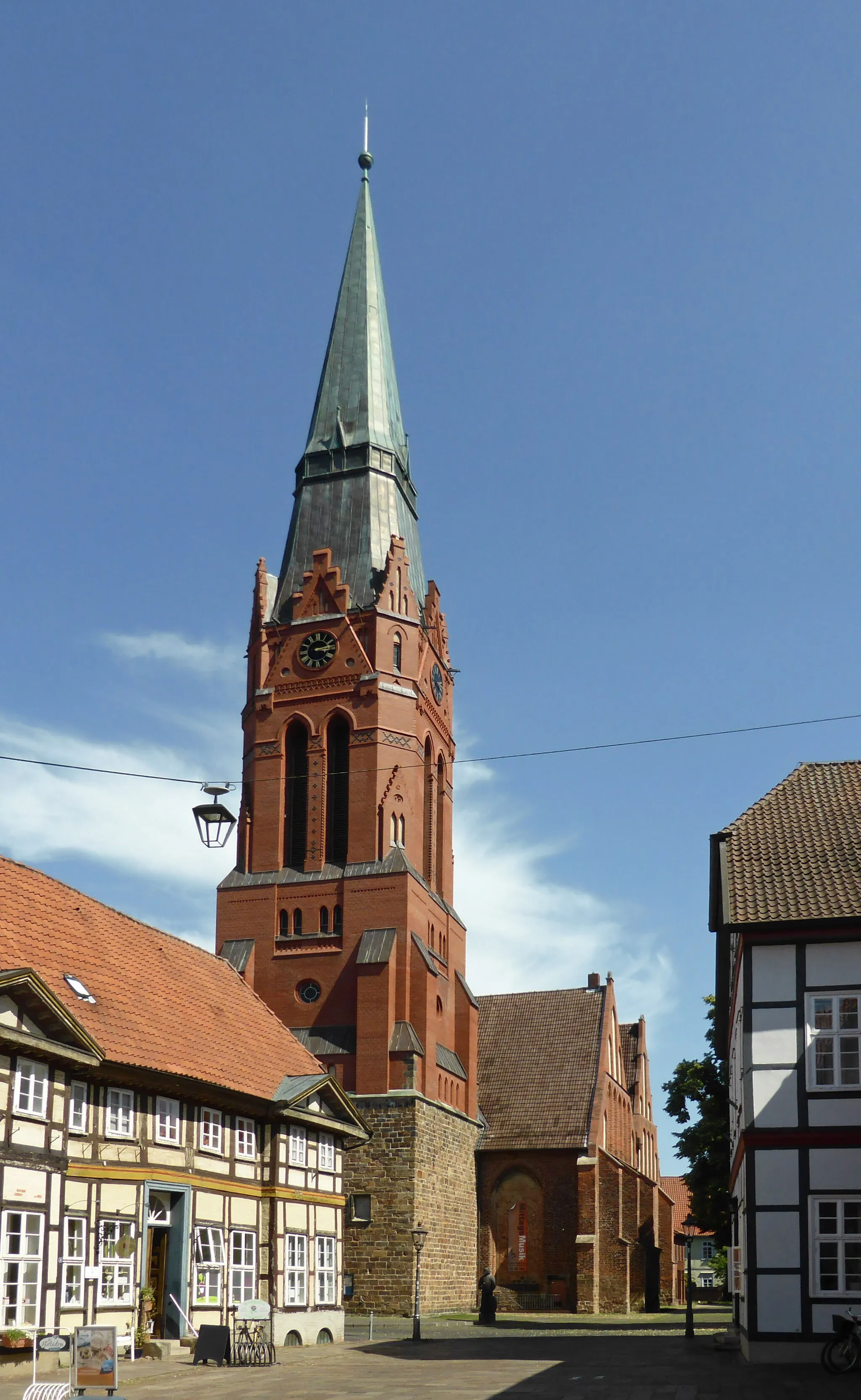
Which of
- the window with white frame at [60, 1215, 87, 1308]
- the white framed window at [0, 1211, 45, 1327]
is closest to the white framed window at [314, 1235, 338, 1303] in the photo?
the window with white frame at [60, 1215, 87, 1308]

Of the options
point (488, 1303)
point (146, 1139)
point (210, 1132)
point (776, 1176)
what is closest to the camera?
point (776, 1176)

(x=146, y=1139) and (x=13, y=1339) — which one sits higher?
(x=146, y=1139)

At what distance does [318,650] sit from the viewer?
56406 millimetres

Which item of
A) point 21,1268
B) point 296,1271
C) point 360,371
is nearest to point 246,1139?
point 296,1271

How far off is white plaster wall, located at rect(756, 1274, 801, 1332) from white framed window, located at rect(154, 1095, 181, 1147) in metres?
10.8

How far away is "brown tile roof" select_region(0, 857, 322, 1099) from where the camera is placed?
2694cm

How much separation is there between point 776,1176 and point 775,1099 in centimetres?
130

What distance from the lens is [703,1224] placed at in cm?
4438

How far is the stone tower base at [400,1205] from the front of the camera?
46.7 m

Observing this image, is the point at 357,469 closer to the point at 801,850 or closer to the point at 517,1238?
the point at 517,1238

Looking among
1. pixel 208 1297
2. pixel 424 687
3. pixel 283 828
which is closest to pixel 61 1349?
pixel 208 1297

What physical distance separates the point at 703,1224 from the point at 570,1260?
14585 millimetres

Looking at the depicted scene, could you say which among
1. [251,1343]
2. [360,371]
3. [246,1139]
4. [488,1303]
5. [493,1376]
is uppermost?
[360,371]

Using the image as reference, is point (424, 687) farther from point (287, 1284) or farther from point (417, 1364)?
point (417, 1364)
